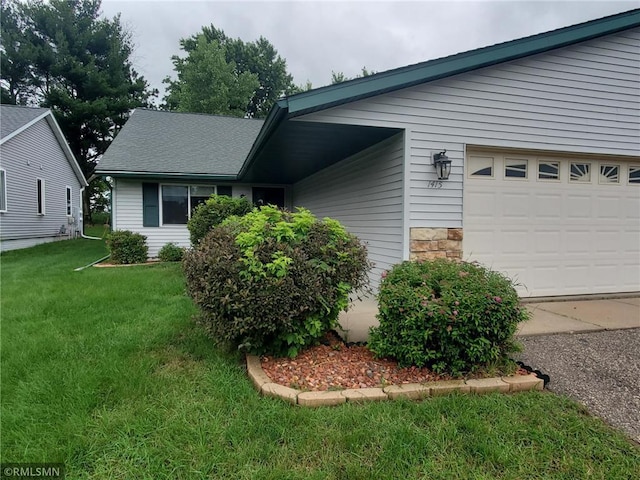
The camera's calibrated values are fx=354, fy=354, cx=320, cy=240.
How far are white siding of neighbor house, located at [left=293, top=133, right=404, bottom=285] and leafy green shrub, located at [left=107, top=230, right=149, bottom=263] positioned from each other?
5.71 metres

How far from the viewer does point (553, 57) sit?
5020 millimetres

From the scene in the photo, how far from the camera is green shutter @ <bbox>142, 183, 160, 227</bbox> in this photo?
411 inches

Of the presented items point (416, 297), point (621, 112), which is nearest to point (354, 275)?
point (416, 297)

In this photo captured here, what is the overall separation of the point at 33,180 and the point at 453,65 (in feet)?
49.6

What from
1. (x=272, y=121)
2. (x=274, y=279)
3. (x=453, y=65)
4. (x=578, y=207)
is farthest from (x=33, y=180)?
(x=578, y=207)

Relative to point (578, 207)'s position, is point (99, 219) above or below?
below

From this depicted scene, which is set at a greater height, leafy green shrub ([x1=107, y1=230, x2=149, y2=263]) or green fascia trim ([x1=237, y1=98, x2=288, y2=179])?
green fascia trim ([x1=237, y1=98, x2=288, y2=179])

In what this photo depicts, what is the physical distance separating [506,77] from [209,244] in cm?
462

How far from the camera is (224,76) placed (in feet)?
80.2

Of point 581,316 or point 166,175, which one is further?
point 166,175

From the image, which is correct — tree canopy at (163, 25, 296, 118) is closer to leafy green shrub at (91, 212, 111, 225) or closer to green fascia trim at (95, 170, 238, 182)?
leafy green shrub at (91, 212, 111, 225)

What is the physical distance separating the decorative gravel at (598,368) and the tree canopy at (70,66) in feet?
86.2

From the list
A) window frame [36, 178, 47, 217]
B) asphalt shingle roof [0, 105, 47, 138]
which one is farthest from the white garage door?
window frame [36, 178, 47, 217]

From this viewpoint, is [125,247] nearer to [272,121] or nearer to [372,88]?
[272,121]
